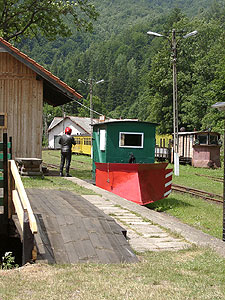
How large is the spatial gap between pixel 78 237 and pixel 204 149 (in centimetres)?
2482

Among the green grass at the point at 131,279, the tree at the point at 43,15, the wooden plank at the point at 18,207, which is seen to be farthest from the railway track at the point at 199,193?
the tree at the point at 43,15

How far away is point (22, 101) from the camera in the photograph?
1666cm

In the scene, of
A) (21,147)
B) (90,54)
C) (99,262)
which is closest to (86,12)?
(21,147)

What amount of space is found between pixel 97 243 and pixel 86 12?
22864mm

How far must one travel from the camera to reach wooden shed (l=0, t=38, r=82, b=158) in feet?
53.9

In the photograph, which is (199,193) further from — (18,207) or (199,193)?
(18,207)

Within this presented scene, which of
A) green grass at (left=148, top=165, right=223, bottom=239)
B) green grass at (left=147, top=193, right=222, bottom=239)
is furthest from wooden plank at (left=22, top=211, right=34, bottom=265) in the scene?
green grass at (left=147, top=193, right=222, bottom=239)

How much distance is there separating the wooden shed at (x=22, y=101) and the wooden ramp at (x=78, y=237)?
28.0 feet

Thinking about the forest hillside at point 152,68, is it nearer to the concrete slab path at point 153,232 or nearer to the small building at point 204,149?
the small building at point 204,149

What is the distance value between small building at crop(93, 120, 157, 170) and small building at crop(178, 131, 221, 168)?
16.0 m

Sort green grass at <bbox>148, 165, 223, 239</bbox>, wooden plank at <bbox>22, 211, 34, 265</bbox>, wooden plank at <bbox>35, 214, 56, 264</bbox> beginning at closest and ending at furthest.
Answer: wooden plank at <bbox>22, 211, 34, 265</bbox>, wooden plank at <bbox>35, 214, 56, 264</bbox>, green grass at <bbox>148, 165, 223, 239</bbox>

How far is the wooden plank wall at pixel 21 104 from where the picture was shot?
54.0 feet

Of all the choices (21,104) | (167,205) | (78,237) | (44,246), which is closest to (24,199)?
(44,246)

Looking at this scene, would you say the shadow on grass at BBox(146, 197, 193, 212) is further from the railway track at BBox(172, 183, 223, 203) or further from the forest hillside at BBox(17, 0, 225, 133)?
the forest hillside at BBox(17, 0, 225, 133)
